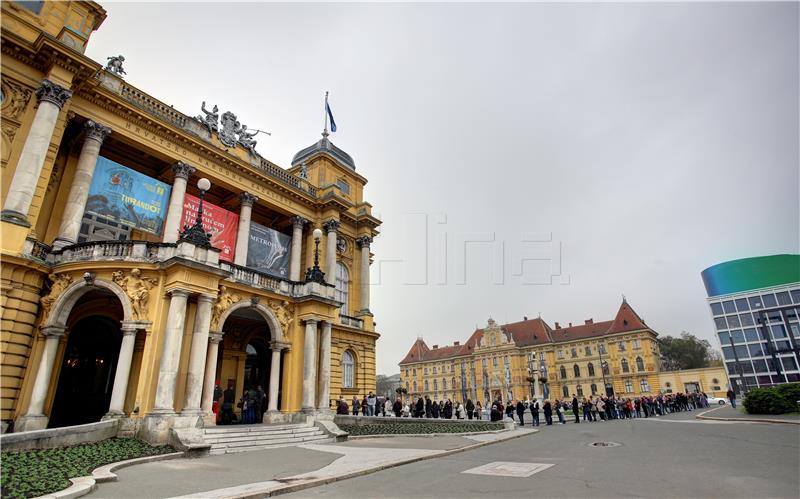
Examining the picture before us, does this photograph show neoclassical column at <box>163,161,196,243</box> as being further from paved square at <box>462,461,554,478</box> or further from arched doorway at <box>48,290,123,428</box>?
paved square at <box>462,461,554,478</box>

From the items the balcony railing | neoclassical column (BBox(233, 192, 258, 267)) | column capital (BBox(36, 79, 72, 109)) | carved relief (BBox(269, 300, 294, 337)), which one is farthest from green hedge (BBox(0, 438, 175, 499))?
the balcony railing

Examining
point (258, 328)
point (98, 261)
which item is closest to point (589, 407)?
point (258, 328)

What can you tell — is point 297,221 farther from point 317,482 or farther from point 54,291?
point 317,482

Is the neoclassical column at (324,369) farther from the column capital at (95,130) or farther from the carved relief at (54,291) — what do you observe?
the column capital at (95,130)

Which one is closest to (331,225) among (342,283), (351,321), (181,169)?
(342,283)

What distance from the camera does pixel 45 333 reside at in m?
14.1

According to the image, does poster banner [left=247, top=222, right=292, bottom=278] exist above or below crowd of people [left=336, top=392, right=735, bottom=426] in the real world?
above

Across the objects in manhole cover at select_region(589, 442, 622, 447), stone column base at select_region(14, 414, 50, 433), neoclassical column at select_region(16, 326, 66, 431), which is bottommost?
manhole cover at select_region(589, 442, 622, 447)

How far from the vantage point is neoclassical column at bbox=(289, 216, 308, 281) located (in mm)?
27891

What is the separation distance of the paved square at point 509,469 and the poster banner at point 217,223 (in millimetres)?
18133

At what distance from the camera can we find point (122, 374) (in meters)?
13.5

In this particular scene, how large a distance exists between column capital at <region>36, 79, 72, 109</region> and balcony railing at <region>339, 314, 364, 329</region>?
61.0ft

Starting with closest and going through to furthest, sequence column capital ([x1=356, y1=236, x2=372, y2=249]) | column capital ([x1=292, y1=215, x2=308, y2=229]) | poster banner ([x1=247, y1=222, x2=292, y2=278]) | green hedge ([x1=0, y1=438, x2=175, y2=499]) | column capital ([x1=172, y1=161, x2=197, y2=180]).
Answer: green hedge ([x1=0, y1=438, x2=175, y2=499]) → column capital ([x1=172, y1=161, x2=197, y2=180]) → poster banner ([x1=247, y1=222, x2=292, y2=278]) → column capital ([x1=292, y1=215, x2=308, y2=229]) → column capital ([x1=356, y1=236, x2=372, y2=249])

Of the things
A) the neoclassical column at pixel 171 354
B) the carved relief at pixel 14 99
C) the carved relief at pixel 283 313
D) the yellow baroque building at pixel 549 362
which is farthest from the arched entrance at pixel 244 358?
the yellow baroque building at pixel 549 362
